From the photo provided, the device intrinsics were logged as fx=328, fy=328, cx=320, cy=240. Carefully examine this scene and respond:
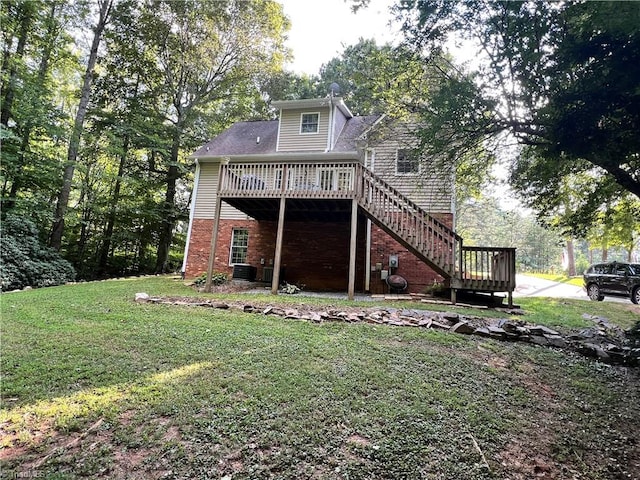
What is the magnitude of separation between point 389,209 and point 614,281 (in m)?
9.19

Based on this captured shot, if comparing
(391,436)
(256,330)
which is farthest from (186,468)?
(256,330)

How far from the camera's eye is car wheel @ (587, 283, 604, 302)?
12.1m

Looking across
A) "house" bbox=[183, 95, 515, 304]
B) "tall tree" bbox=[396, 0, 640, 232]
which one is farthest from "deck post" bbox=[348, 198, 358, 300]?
"tall tree" bbox=[396, 0, 640, 232]

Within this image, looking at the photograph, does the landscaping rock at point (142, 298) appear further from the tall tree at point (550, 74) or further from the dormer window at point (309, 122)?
the dormer window at point (309, 122)

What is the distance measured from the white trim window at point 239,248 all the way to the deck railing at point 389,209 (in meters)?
3.68

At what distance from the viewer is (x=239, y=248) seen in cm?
1306

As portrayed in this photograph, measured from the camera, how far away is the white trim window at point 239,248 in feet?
42.7

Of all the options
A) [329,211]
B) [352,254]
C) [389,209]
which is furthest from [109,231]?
[389,209]

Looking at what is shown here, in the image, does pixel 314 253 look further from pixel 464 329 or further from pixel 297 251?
pixel 464 329

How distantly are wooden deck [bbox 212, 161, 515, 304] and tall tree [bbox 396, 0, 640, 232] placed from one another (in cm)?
278

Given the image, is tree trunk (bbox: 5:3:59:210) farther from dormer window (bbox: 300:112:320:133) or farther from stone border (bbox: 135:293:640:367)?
dormer window (bbox: 300:112:320:133)

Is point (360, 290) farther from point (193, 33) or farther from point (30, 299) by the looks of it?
point (193, 33)

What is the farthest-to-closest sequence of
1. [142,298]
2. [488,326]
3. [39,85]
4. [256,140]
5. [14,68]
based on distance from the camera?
[256,140], [39,85], [14,68], [142,298], [488,326]

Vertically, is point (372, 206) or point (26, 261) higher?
point (372, 206)
